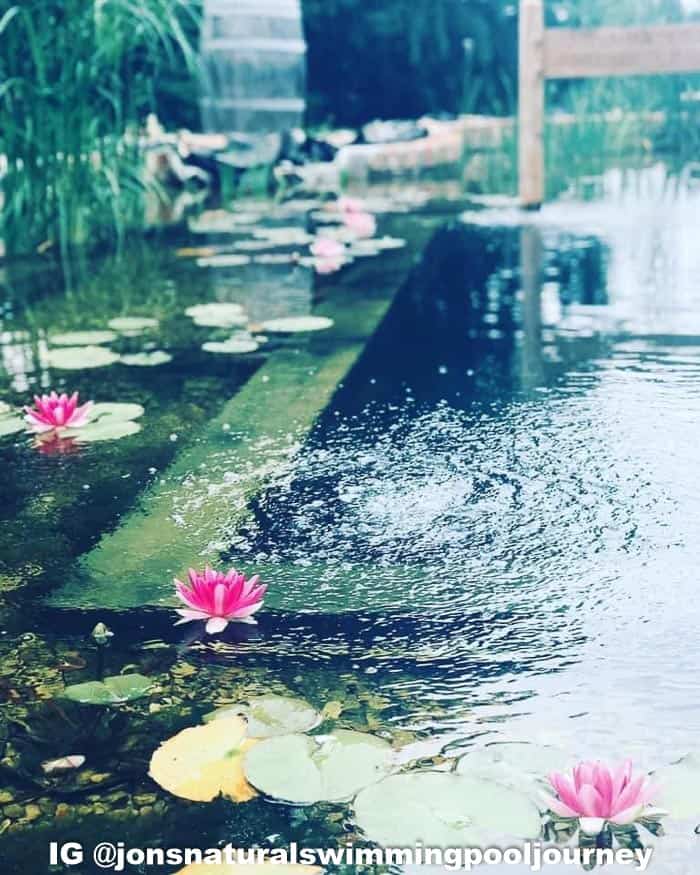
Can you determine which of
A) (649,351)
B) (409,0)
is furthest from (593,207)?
(409,0)

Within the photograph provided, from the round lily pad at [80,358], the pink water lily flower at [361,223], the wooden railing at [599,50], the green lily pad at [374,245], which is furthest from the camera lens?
the wooden railing at [599,50]

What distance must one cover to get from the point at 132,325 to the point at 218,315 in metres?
0.20

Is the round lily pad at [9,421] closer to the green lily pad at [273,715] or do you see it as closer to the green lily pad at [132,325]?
the green lily pad at [132,325]

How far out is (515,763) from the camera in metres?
0.87

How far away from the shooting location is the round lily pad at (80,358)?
223cm

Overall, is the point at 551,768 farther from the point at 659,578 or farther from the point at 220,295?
the point at 220,295

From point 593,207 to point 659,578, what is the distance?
3615 millimetres

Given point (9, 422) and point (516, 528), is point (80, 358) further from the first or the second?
point (516, 528)

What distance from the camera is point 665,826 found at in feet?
2.60

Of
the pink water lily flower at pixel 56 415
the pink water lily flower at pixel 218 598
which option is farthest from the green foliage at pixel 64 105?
the pink water lily flower at pixel 218 598

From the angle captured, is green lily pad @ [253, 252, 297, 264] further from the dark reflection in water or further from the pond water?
the dark reflection in water

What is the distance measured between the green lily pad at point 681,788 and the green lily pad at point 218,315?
1854 millimetres

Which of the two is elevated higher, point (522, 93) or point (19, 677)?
point (522, 93)

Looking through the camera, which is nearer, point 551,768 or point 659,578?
point 551,768
